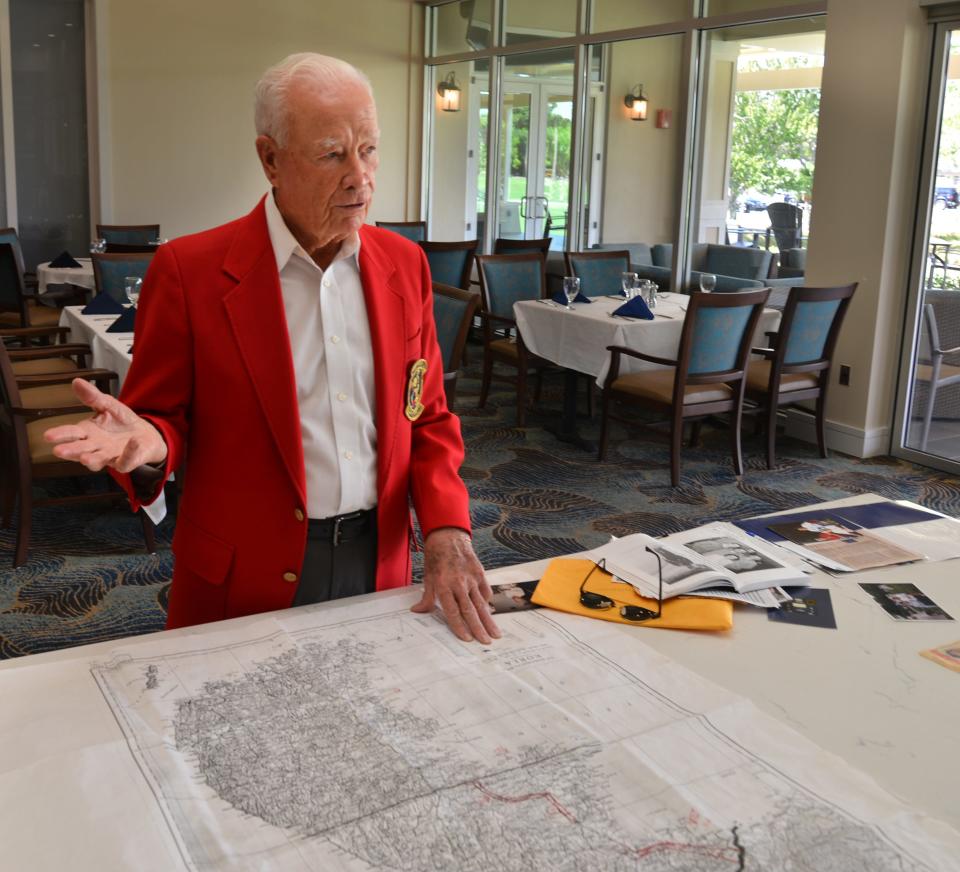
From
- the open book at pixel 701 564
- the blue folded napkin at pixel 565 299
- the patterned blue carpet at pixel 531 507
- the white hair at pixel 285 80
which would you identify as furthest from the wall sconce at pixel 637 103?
the white hair at pixel 285 80

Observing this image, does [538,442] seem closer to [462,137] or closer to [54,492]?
[54,492]

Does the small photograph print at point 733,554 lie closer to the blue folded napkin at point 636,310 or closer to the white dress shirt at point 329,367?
the white dress shirt at point 329,367

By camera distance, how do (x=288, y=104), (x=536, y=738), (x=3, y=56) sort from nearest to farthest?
(x=536, y=738), (x=288, y=104), (x=3, y=56)

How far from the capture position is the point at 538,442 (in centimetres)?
625

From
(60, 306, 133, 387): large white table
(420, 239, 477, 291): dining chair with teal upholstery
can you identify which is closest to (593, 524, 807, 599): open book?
(60, 306, 133, 387): large white table

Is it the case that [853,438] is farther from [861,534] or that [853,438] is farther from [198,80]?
[198,80]

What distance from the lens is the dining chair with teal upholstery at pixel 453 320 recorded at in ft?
13.1

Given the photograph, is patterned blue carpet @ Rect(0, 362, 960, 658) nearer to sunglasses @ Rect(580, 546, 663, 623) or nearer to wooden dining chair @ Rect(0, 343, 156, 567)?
wooden dining chair @ Rect(0, 343, 156, 567)

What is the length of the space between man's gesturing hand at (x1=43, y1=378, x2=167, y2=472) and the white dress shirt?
0.85 feet

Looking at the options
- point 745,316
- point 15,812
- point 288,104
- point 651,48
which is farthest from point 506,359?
point 15,812

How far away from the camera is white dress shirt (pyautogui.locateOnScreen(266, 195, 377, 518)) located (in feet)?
5.42

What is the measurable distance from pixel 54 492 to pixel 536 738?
14.4 feet

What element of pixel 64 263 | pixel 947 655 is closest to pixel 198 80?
pixel 64 263

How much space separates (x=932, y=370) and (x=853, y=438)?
0.58m
